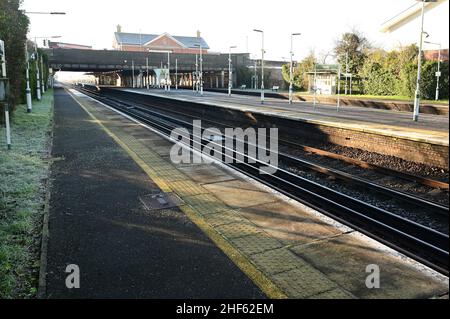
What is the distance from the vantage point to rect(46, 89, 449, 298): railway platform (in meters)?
4.77

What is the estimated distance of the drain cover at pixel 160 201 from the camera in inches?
302

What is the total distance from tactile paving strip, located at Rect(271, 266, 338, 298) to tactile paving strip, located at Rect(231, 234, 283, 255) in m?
0.76

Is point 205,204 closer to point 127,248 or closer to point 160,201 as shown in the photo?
point 160,201

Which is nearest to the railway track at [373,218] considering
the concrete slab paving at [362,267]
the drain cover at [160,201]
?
the concrete slab paving at [362,267]

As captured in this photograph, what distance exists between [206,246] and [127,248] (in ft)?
3.62

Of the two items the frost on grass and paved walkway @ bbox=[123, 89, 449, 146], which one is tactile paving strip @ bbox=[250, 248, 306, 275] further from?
paved walkway @ bbox=[123, 89, 449, 146]

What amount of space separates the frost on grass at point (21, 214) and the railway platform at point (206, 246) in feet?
0.89

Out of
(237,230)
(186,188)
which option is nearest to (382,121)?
(186,188)

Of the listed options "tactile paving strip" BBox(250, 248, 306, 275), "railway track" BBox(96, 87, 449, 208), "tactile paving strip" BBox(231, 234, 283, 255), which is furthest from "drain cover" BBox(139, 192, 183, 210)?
"railway track" BBox(96, 87, 449, 208)

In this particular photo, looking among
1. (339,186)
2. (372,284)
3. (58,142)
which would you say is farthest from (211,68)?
(372,284)

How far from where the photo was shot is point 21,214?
7012 mm

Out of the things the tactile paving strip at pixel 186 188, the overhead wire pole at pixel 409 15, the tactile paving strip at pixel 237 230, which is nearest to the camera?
the overhead wire pole at pixel 409 15

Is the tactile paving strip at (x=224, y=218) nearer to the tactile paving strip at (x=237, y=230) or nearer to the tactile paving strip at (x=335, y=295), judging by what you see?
the tactile paving strip at (x=237, y=230)
